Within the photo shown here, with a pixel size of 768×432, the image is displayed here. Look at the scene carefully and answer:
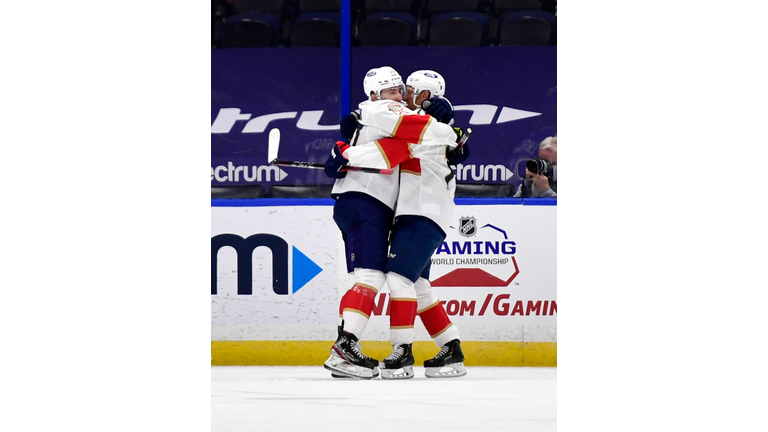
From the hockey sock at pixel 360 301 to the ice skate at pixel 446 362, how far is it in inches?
15.1

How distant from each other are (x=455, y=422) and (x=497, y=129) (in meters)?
2.52

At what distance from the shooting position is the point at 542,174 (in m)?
4.73

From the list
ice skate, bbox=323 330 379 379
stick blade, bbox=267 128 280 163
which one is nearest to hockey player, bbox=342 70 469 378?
ice skate, bbox=323 330 379 379

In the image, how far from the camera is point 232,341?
4.56 m

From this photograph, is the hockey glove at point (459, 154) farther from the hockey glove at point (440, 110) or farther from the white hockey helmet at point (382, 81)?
the white hockey helmet at point (382, 81)

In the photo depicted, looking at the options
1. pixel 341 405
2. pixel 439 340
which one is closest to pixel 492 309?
pixel 439 340

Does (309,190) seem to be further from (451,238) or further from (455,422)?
(455,422)

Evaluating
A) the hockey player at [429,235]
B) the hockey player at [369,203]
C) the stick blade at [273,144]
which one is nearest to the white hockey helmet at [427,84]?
the hockey player at [429,235]

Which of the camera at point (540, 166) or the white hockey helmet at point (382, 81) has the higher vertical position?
the white hockey helmet at point (382, 81)

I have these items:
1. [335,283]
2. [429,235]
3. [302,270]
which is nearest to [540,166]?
[335,283]

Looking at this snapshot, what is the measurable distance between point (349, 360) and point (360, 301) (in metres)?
0.22

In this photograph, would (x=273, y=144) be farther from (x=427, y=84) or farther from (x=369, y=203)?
(x=427, y=84)

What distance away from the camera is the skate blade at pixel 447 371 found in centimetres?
364

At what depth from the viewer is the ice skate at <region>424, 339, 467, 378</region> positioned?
143 inches
